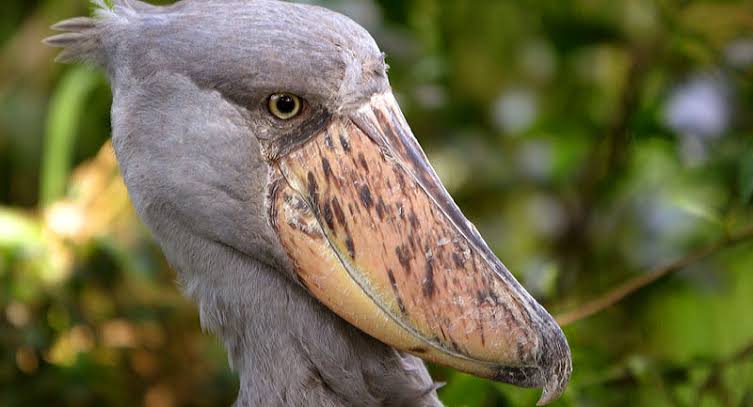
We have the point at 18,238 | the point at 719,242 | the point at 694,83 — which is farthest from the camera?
the point at 694,83

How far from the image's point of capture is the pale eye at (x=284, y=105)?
171cm

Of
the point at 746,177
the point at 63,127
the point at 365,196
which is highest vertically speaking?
the point at 365,196

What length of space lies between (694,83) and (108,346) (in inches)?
80.0

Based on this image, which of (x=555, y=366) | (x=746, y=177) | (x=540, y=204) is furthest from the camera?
(x=540, y=204)

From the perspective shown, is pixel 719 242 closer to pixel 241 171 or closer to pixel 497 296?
pixel 497 296

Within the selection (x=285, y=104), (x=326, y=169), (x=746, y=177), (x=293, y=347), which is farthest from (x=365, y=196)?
(x=746, y=177)

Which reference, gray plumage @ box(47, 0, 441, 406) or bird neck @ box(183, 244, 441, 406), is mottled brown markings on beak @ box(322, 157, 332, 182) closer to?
gray plumage @ box(47, 0, 441, 406)

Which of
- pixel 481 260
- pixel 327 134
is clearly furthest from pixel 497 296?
pixel 327 134

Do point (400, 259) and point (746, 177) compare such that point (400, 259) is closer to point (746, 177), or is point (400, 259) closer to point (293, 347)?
point (293, 347)

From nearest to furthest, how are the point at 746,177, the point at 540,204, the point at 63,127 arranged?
the point at 746,177 → the point at 63,127 → the point at 540,204

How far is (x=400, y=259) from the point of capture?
1.68m

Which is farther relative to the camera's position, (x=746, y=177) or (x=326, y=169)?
(x=746, y=177)

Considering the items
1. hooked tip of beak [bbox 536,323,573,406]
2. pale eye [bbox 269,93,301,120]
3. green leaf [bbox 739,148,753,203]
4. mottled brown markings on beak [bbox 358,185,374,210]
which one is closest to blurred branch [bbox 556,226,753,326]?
green leaf [bbox 739,148,753,203]

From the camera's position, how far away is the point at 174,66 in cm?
175
